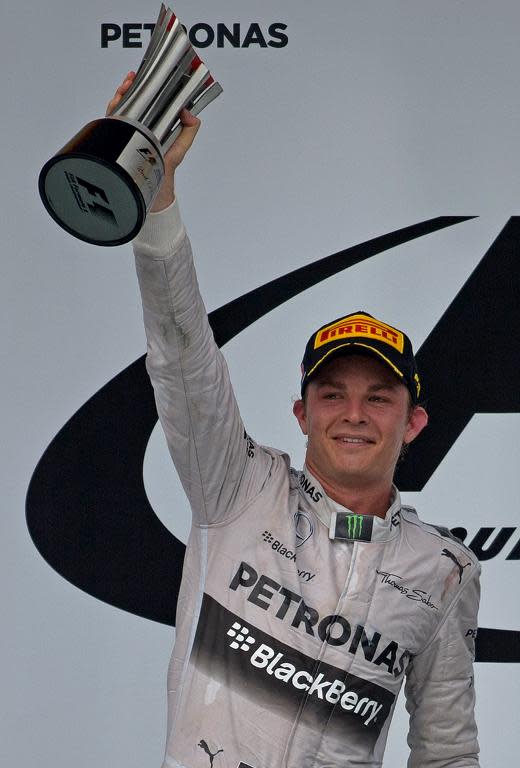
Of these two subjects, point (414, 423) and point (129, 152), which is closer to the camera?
point (129, 152)

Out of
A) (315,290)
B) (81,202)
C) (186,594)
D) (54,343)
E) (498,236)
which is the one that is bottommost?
(186,594)

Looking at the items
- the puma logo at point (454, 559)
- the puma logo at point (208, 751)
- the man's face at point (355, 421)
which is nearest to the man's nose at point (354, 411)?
the man's face at point (355, 421)

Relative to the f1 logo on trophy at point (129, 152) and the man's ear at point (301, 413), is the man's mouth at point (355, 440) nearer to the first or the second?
the man's ear at point (301, 413)

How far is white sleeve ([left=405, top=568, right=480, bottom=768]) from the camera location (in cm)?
149

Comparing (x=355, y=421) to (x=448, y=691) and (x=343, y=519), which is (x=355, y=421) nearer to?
(x=343, y=519)

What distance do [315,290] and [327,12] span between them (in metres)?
0.50

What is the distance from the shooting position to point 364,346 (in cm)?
141

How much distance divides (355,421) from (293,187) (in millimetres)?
669

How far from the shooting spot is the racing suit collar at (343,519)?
1.40m

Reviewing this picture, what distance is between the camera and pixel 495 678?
1.91m

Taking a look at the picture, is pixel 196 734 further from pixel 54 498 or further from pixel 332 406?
pixel 54 498

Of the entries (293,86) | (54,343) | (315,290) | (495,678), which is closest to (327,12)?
(293,86)

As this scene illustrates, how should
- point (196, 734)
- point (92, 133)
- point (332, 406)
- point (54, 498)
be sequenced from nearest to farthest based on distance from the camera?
point (92, 133), point (196, 734), point (332, 406), point (54, 498)

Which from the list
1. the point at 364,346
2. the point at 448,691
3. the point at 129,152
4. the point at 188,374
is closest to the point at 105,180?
the point at 129,152
